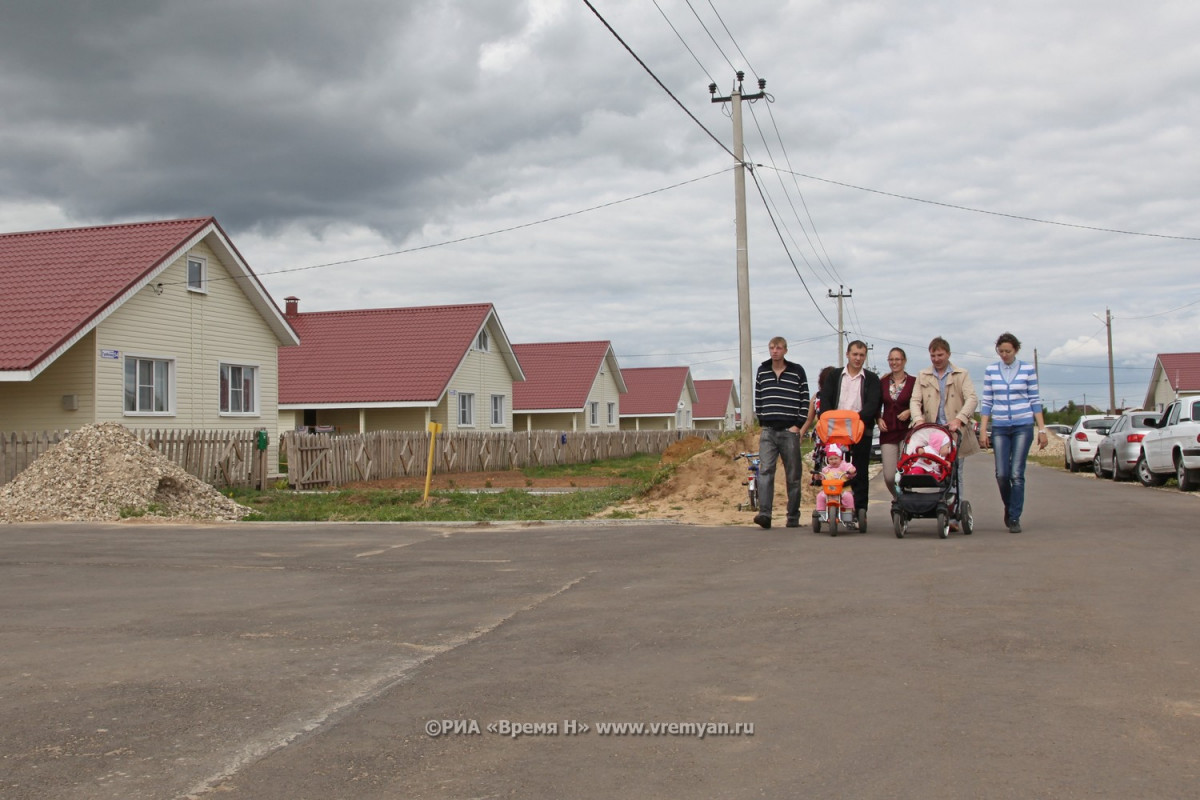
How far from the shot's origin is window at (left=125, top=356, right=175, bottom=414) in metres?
22.8

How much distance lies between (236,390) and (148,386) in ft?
11.6

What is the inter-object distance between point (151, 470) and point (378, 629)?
11593mm

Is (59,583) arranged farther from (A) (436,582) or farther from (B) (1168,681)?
(B) (1168,681)

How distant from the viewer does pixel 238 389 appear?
26891 mm

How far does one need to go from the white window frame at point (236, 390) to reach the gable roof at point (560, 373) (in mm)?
24632

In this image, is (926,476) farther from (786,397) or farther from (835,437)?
(786,397)

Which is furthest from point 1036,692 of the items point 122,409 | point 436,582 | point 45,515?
point 122,409

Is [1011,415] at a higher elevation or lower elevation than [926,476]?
higher

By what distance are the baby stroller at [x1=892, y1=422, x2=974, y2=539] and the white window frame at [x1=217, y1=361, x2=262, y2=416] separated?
61.9 feet

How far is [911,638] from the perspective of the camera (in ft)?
19.9

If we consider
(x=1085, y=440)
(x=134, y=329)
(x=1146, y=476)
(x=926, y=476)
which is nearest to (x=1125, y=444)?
(x=1146, y=476)

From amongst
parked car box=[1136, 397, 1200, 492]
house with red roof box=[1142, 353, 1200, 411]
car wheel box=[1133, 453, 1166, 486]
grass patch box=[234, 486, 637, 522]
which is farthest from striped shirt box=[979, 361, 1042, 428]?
house with red roof box=[1142, 353, 1200, 411]

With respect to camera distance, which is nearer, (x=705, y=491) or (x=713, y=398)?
(x=705, y=491)

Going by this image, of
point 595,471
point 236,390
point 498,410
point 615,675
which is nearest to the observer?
point 615,675
